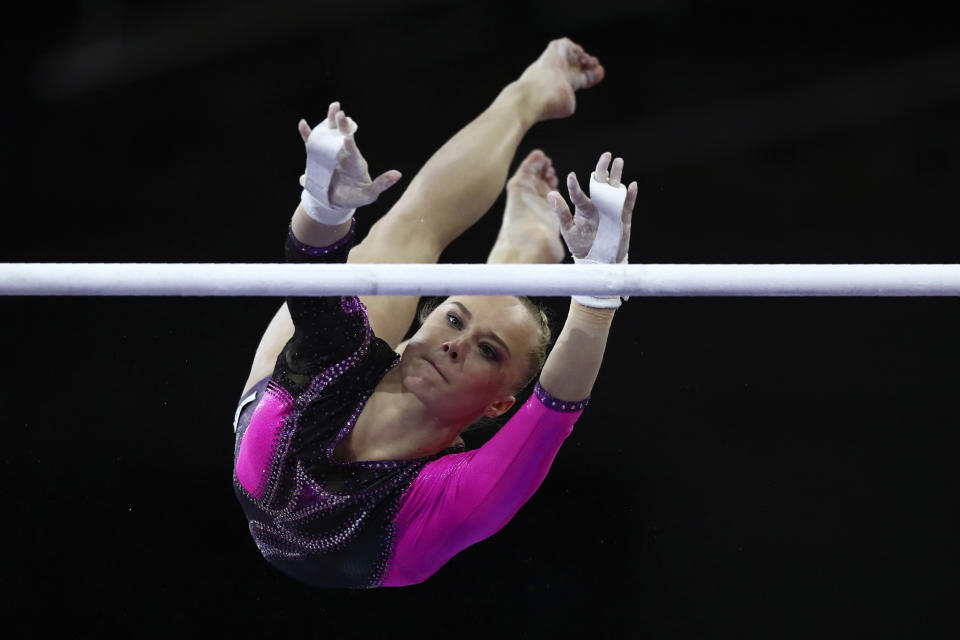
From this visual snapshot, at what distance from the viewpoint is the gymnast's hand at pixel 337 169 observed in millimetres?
1528

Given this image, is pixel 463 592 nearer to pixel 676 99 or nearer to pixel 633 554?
pixel 633 554

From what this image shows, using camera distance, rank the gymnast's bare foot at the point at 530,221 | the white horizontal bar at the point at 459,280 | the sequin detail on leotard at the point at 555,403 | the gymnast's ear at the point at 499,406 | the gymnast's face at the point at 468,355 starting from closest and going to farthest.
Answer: the white horizontal bar at the point at 459,280 < the sequin detail on leotard at the point at 555,403 < the gymnast's face at the point at 468,355 < the gymnast's ear at the point at 499,406 < the gymnast's bare foot at the point at 530,221

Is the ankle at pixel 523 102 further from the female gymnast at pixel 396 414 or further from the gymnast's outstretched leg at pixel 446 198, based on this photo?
the female gymnast at pixel 396 414

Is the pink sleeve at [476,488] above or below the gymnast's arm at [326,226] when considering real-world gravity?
below

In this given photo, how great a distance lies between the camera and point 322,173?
1558 millimetres

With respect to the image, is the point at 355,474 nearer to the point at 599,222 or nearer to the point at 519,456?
the point at 519,456

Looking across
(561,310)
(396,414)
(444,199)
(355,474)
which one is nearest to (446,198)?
(444,199)

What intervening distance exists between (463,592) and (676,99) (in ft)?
5.04

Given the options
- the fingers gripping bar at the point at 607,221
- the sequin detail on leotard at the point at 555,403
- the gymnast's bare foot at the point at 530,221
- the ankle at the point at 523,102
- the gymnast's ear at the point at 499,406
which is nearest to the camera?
the fingers gripping bar at the point at 607,221

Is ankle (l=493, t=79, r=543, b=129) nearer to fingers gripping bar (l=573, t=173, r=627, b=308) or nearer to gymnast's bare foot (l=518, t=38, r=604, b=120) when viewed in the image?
gymnast's bare foot (l=518, t=38, r=604, b=120)

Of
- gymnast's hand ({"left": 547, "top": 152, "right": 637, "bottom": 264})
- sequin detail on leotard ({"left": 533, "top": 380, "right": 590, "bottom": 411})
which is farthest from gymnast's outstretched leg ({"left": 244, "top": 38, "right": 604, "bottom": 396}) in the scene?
gymnast's hand ({"left": 547, "top": 152, "right": 637, "bottom": 264})

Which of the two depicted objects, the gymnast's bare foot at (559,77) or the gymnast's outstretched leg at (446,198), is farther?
the gymnast's bare foot at (559,77)

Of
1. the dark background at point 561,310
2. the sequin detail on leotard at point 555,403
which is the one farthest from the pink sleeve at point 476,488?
the dark background at point 561,310

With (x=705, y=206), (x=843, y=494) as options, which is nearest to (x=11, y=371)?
(x=705, y=206)
